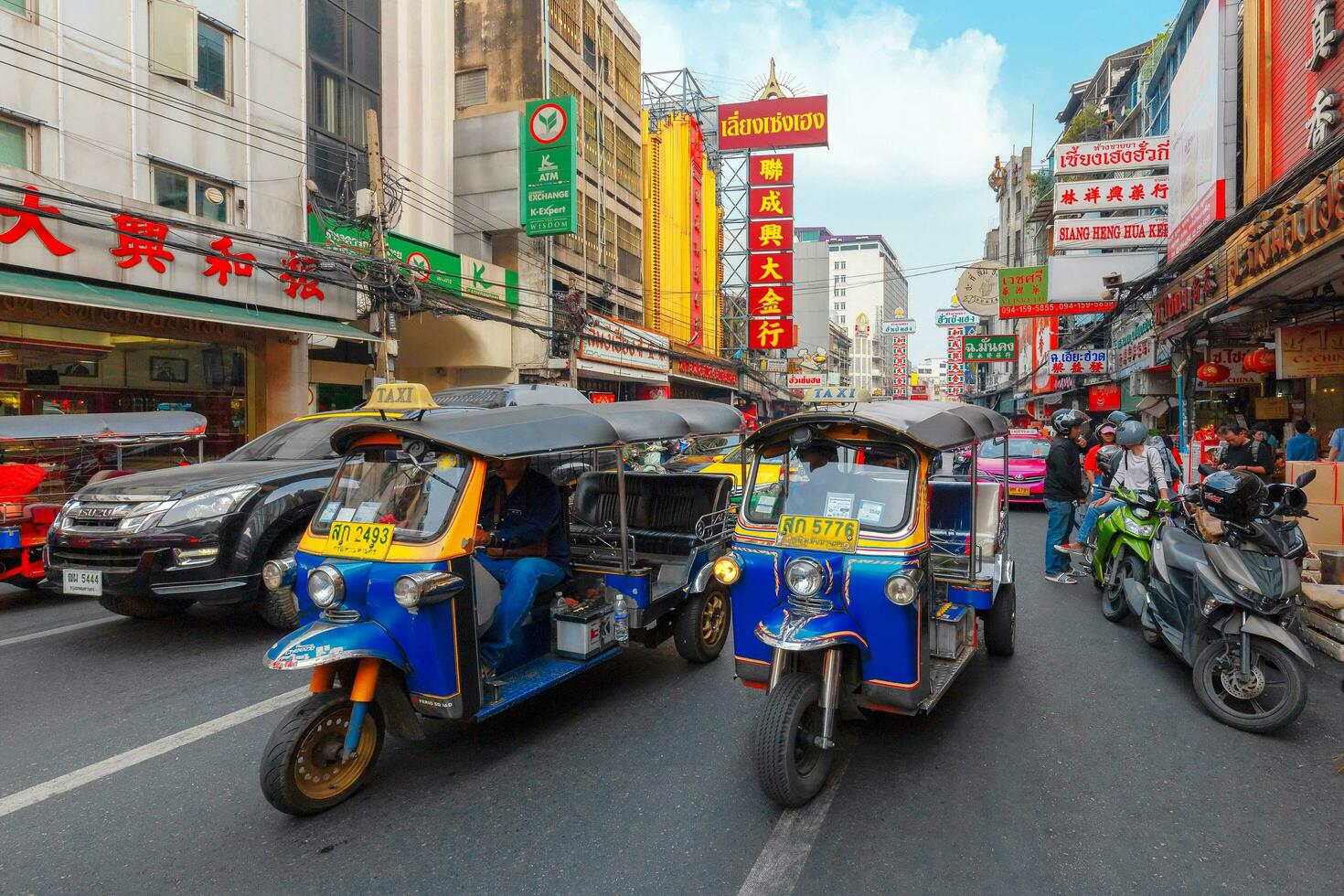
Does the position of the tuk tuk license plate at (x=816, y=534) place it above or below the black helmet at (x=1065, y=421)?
below

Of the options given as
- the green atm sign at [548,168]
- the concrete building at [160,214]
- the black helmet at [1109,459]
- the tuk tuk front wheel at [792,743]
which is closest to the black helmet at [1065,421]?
the black helmet at [1109,459]

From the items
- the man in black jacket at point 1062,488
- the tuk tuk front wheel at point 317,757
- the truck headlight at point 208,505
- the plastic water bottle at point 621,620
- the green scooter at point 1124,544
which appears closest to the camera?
the tuk tuk front wheel at point 317,757

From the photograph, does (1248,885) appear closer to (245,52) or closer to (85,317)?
(85,317)

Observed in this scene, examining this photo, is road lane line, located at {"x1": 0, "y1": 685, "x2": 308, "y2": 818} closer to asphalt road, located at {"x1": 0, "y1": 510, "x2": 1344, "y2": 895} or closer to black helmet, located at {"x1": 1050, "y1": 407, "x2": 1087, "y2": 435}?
asphalt road, located at {"x1": 0, "y1": 510, "x2": 1344, "y2": 895}

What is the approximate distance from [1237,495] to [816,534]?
9.29 feet

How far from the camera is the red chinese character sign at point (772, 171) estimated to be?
33531 millimetres

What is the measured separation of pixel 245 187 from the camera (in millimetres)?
14484

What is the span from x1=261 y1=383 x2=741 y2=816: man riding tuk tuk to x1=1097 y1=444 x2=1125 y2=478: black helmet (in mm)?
5440

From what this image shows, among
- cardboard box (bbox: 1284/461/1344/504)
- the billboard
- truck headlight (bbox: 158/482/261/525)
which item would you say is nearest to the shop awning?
truck headlight (bbox: 158/482/261/525)

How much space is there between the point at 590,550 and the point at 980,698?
284 cm

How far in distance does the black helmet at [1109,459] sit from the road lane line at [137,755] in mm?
8200

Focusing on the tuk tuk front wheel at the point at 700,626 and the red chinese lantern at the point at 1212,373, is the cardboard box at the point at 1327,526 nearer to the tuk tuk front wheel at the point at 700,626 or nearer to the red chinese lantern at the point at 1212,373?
the tuk tuk front wheel at the point at 700,626

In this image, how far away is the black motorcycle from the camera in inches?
168

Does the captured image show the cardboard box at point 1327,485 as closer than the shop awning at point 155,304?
Yes
